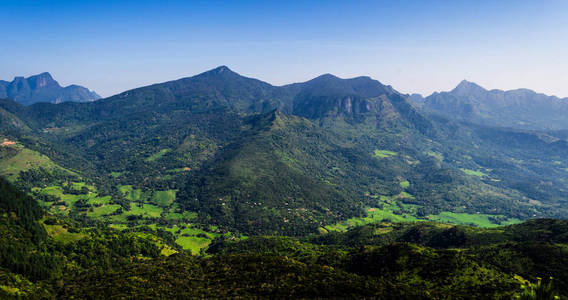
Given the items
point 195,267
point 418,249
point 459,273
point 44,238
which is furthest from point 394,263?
point 44,238

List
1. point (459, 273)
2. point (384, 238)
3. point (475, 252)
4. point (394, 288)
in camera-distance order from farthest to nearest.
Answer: point (384, 238), point (475, 252), point (459, 273), point (394, 288)

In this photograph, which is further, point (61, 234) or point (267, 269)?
point (61, 234)

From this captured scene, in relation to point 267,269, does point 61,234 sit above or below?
below

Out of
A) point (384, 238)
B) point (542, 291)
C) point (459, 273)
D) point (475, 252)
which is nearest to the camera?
point (542, 291)

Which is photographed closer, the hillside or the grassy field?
the hillside

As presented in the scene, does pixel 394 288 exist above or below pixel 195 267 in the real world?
above

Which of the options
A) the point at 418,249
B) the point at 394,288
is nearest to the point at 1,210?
the point at 394,288

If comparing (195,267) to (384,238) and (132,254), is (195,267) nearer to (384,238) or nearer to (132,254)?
(132,254)

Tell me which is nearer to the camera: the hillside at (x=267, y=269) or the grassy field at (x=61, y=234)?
the hillside at (x=267, y=269)

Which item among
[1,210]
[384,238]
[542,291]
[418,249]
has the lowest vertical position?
A: [384,238]

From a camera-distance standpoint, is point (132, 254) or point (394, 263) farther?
point (132, 254)

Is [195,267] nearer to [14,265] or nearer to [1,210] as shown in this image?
[14,265]
